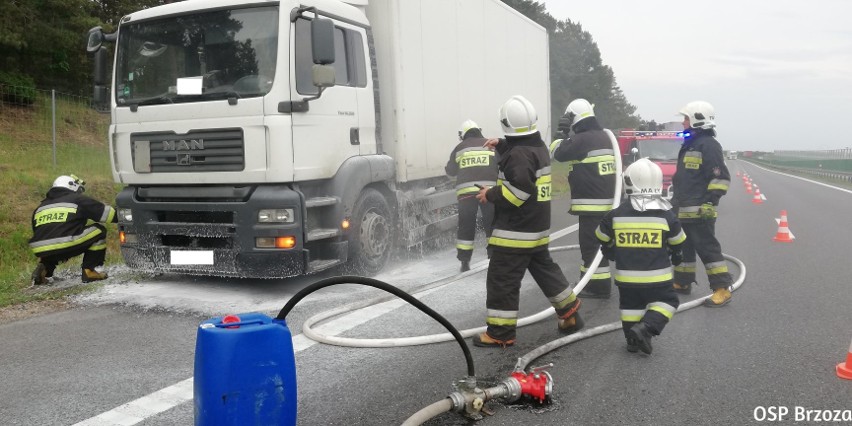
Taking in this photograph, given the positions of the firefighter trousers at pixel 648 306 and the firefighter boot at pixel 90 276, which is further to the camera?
the firefighter boot at pixel 90 276

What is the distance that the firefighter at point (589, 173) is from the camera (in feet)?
20.4

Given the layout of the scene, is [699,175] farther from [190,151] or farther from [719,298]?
[190,151]

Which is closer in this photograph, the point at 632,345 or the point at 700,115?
the point at 632,345

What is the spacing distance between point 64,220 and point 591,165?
5243mm

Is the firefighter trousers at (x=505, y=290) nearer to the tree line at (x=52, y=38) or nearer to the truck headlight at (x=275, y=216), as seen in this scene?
the truck headlight at (x=275, y=216)

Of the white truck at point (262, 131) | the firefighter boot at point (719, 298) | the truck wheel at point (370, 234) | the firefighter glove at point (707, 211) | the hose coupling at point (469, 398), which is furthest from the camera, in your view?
the truck wheel at point (370, 234)


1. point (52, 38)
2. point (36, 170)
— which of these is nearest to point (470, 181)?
point (36, 170)

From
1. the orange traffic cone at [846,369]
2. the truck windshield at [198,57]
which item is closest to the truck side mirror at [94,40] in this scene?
the truck windshield at [198,57]

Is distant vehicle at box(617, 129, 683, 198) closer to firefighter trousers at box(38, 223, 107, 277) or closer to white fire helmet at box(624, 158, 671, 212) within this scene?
white fire helmet at box(624, 158, 671, 212)

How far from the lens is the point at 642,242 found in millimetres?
4645

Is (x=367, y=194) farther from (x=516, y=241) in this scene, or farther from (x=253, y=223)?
(x=516, y=241)

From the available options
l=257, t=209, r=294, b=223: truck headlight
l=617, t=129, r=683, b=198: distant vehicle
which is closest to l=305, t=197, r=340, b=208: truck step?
l=257, t=209, r=294, b=223: truck headlight

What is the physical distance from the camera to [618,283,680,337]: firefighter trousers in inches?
177

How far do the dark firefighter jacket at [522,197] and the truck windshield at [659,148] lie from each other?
1168cm
